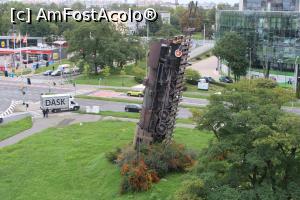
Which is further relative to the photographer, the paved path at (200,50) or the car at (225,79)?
the paved path at (200,50)

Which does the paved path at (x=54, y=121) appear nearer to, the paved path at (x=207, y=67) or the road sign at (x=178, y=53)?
the road sign at (x=178, y=53)

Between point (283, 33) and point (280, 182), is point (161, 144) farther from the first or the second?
point (283, 33)

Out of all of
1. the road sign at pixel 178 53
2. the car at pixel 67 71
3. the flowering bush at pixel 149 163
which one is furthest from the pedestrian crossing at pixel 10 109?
the road sign at pixel 178 53

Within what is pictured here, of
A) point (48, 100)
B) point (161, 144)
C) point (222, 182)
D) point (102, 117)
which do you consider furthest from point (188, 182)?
point (48, 100)

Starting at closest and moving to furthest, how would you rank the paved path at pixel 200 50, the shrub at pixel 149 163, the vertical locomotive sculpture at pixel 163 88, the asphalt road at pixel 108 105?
the shrub at pixel 149 163, the vertical locomotive sculpture at pixel 163 88, the asphalt road at pixel 108 105, the paved path at pixel 200 50

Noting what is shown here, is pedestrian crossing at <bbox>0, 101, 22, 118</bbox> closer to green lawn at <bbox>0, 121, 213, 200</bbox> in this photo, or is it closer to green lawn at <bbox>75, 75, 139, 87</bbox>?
green lawn at <bbox>0, 121, 213, 200</bbox>

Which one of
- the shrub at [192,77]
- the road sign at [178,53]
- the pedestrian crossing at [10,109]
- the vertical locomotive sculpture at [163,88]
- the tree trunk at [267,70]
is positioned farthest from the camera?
the tree trunk at [267,70]
